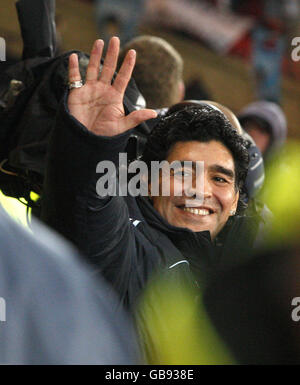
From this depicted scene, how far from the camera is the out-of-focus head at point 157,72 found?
220cm

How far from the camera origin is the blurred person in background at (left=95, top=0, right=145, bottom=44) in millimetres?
6031

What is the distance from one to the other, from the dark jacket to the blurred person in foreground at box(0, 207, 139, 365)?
67cm

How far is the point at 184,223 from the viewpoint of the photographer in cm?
169

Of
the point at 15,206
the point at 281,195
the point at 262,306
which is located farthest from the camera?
the point at 281,195

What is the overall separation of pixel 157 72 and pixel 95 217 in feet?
2.98

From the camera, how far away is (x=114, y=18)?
6.07m

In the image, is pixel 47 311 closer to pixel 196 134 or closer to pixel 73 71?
pixel 73 71

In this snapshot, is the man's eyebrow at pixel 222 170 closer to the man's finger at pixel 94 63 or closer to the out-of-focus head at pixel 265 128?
the man's finger at pixel 94 63

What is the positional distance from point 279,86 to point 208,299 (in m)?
6.47

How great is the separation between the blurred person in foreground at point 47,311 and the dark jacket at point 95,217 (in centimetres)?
67

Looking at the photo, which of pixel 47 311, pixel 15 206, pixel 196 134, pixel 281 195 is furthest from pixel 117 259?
pixel 281 195

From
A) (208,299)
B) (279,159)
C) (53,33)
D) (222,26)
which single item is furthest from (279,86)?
(208,299)

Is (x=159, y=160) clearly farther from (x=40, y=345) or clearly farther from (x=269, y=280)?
(x=40, y=345)

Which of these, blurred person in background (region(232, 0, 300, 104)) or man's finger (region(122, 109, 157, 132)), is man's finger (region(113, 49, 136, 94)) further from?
blurred person in background (region(232, 0, 300, 104))
